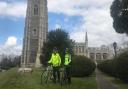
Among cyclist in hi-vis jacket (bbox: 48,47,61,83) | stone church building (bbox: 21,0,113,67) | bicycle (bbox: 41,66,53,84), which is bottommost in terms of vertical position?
bicycle (bbox: 41,66,53,84)

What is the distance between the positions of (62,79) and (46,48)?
5722cm

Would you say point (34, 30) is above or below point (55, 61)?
above

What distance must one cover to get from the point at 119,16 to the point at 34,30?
116 metres

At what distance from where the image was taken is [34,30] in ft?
489

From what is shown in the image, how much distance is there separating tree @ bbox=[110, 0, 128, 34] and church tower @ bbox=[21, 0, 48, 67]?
339 feet

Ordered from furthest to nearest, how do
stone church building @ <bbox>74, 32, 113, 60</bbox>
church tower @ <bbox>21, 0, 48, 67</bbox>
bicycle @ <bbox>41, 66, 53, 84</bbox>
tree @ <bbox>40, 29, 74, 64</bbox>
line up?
1. stone church building @ <bbox>74, 32, 113, 60</bbox>
2. church tower @ <bbox>21, 0, 48, 67</bbox>
3. tree @ <bbox>40, 29, 74, 64</bbox>
4. bicycle @ <bbox>41, 66, 53, 84</bbox>

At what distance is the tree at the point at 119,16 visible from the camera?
34094 mm

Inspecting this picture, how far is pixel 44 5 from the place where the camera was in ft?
518

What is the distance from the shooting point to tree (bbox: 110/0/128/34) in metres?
34.1

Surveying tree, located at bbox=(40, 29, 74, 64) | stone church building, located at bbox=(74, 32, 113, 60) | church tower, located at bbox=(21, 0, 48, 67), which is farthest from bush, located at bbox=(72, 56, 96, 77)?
stone church building, located at bbox=(74, 32, 113, 60)

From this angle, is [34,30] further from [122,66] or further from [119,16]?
[122,66]

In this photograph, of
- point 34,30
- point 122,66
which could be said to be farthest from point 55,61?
point 34,30

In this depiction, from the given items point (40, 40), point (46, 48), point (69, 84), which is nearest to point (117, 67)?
point (69, 84)

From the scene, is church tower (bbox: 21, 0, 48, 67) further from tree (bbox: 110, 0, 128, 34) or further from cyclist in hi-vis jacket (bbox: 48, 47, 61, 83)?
cyclist in hi-vis jacket (bbox: 48, 47, 61, 83)
